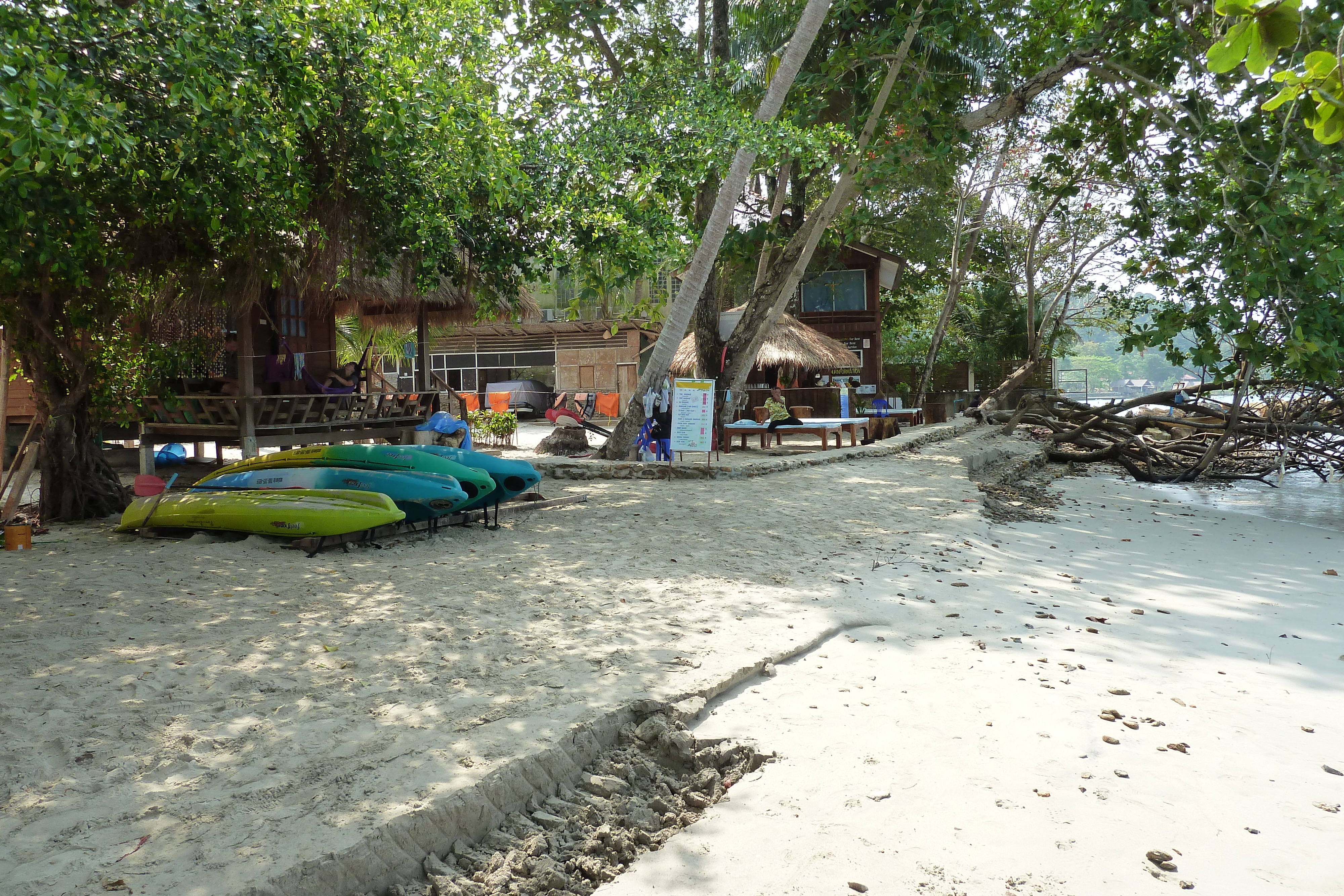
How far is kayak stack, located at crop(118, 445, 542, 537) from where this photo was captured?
6.27 meters

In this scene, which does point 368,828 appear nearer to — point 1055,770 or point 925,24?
point 1055,770

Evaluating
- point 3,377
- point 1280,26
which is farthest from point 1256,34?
point 3,377

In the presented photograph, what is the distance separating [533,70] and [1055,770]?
33.1ft

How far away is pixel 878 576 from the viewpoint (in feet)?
19.4

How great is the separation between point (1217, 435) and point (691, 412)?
8.86 m

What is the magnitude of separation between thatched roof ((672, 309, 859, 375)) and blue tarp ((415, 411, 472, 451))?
676cm

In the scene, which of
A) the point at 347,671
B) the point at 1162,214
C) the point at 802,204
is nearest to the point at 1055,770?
the point at 347,671

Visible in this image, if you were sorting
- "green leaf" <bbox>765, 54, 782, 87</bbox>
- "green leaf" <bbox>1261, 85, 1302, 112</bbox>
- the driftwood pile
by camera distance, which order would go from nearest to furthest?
"green leaf" <bbox>1261, 85, 1302, 112</bbox> < the driftwood pile < "green leaf" <bbox>765, 54, 782, 87</bbox>

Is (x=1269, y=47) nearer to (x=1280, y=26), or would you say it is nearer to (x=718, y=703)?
(x=1280, y=26)

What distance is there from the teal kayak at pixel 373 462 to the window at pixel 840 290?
17534 millimetres

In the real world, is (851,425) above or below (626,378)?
below

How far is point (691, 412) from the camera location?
35.9 feet

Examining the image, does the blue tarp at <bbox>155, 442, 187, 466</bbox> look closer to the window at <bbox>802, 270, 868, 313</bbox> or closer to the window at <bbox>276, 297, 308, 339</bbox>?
the window at <bbox>276, 297, 308, 339</bbox>

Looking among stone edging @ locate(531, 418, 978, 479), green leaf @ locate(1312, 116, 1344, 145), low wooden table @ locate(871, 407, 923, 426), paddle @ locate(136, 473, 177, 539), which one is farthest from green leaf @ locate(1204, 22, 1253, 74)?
low wooden table @ locate(871, 407, 923, 426)
